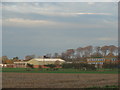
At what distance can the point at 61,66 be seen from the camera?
286 ft

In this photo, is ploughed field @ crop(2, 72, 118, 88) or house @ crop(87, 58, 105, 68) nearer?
ploughed field @ crop(2, 72, 118, 88)

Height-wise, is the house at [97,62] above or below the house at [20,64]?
above

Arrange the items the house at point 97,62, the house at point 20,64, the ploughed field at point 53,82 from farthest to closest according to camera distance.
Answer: the house at point 20,64 → the house at point 97,62 → the ploughed field at point 53,82

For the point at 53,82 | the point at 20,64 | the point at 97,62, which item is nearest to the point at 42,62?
the point at 20,64

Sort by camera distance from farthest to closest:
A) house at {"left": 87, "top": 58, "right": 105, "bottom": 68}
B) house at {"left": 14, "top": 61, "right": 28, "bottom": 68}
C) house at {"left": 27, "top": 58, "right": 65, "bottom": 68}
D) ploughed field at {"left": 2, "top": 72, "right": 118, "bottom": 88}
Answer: house at {"left": 14, "top": 61, "right": 28, "bottom": 68}, house at {"left": 27, "top": 58, "right": 65, "bottom": 68}, house at {"left": 87, "top": 58, "right": 105, "bottom": 68}, ploughed field at {"left": 2, "top": 72, "right": 118, "bottom": 88}

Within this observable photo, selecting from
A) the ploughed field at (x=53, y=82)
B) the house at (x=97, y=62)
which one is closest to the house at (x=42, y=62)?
the house at (x=97, y=62)

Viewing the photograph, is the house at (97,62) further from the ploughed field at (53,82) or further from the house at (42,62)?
the ploughed field at (53,82)

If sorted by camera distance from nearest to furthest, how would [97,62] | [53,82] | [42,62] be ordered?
[53,82]
[97,62]
[42,62]

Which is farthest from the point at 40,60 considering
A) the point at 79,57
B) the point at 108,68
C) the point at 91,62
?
the point at 108,68

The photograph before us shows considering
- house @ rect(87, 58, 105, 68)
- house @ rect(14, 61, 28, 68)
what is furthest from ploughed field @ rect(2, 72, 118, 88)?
house @ rect(14, 61, 28, 68)

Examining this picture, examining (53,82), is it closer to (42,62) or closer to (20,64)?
(42,62)

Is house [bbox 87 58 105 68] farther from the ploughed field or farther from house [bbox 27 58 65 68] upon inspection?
the ploughed field

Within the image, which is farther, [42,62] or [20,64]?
[20,64]

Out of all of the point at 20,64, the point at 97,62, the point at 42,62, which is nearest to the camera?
the point at 97,62
